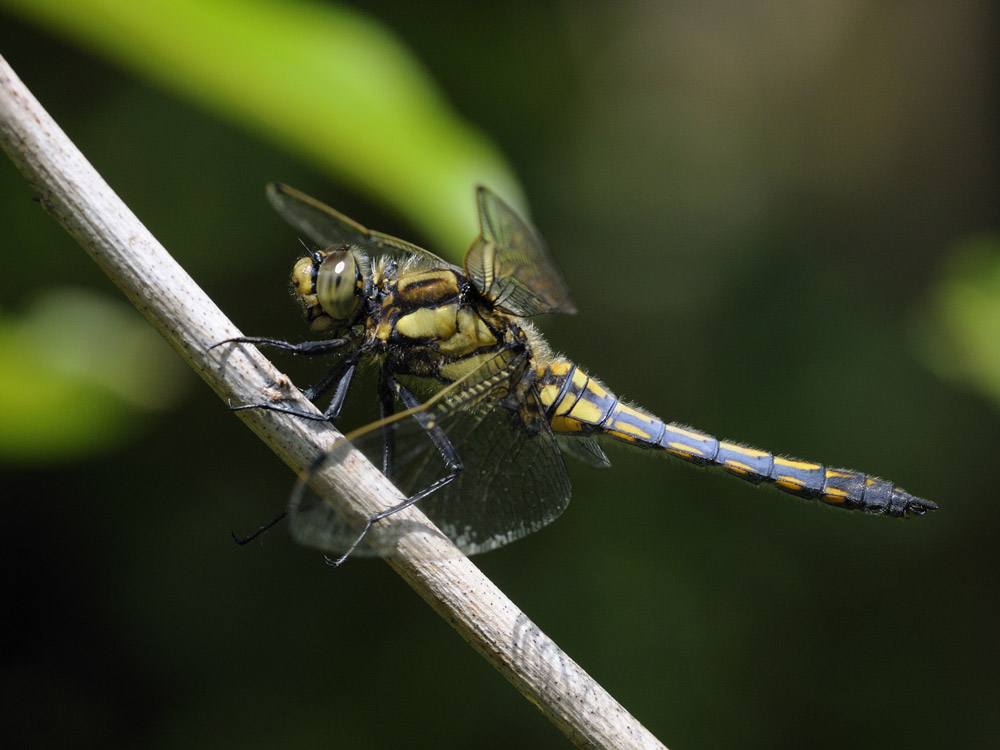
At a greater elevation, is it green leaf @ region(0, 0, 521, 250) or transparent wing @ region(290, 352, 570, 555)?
green leaf @ region(0, 0, 521, 250)

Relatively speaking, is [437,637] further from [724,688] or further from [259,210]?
[259,210]

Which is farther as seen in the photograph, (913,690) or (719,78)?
(719,78)

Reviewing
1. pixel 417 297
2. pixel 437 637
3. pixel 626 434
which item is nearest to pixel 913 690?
pixel 437 637

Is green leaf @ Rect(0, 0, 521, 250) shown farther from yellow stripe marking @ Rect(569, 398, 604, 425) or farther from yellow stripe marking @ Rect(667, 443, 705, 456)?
yellow stripe marking @ Rect(667, 443, 705, 456)

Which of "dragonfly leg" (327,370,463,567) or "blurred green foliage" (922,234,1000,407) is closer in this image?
"dragonfly leg" (327,370,463,567)

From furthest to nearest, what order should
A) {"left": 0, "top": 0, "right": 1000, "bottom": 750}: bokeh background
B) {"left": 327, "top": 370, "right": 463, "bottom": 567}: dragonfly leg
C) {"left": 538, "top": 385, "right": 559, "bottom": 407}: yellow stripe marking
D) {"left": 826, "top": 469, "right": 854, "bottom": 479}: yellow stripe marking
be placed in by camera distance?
{"left": 0, "top": 0, "right": 1000, "bottom": 750}: bokeh background < {"left": 826, "top": 469, "right": 854, "bottom": 479}: yellow stripe marking < {"left": 538, "top": 385, "right": 559, "bottom": 407}: yellow stripe marking < {"left": 327, "top": 370, "right": 463, "bottom": 567}: dragonfly leg

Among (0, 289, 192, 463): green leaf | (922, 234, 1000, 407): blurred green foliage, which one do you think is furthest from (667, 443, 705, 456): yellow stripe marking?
(0, 289, 192, 463): green leaf

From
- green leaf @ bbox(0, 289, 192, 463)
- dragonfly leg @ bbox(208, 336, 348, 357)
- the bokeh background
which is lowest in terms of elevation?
the bokeh background

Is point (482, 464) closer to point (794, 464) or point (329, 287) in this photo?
point (329, 287)
